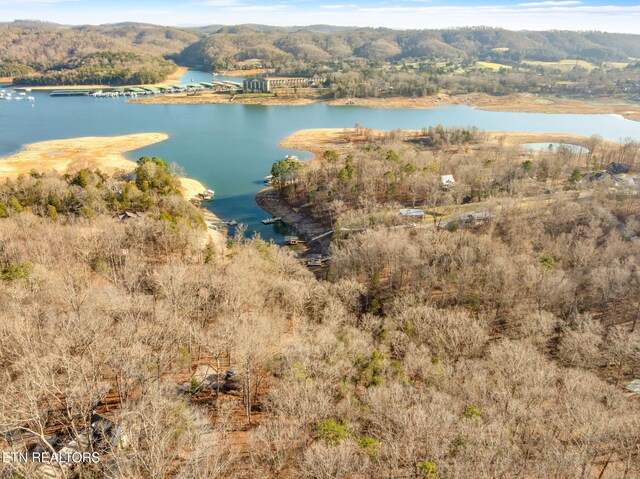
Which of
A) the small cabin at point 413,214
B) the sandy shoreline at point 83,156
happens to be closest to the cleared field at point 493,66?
the sandy shoreline at point 83,156

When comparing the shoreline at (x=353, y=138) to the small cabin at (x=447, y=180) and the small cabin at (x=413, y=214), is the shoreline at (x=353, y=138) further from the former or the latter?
the small cabin at (x=413, y=214)

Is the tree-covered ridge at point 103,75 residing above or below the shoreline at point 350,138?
above

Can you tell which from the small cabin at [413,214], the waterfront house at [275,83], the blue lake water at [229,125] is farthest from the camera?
the waterfront house at [275,83]

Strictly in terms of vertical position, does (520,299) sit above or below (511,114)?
below

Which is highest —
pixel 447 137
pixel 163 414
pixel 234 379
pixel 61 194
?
pixel 447 137

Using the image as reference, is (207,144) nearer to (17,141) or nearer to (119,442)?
(17,141)

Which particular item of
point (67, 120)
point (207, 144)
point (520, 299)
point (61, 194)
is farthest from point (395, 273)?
point (67, 120)

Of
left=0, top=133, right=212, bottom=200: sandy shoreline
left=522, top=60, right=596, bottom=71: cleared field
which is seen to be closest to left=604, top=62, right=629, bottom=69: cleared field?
left=522, top=60, right=596, bottom=71: cleared field

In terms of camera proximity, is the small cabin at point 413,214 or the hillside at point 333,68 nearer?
the small cabin at point 413,214
